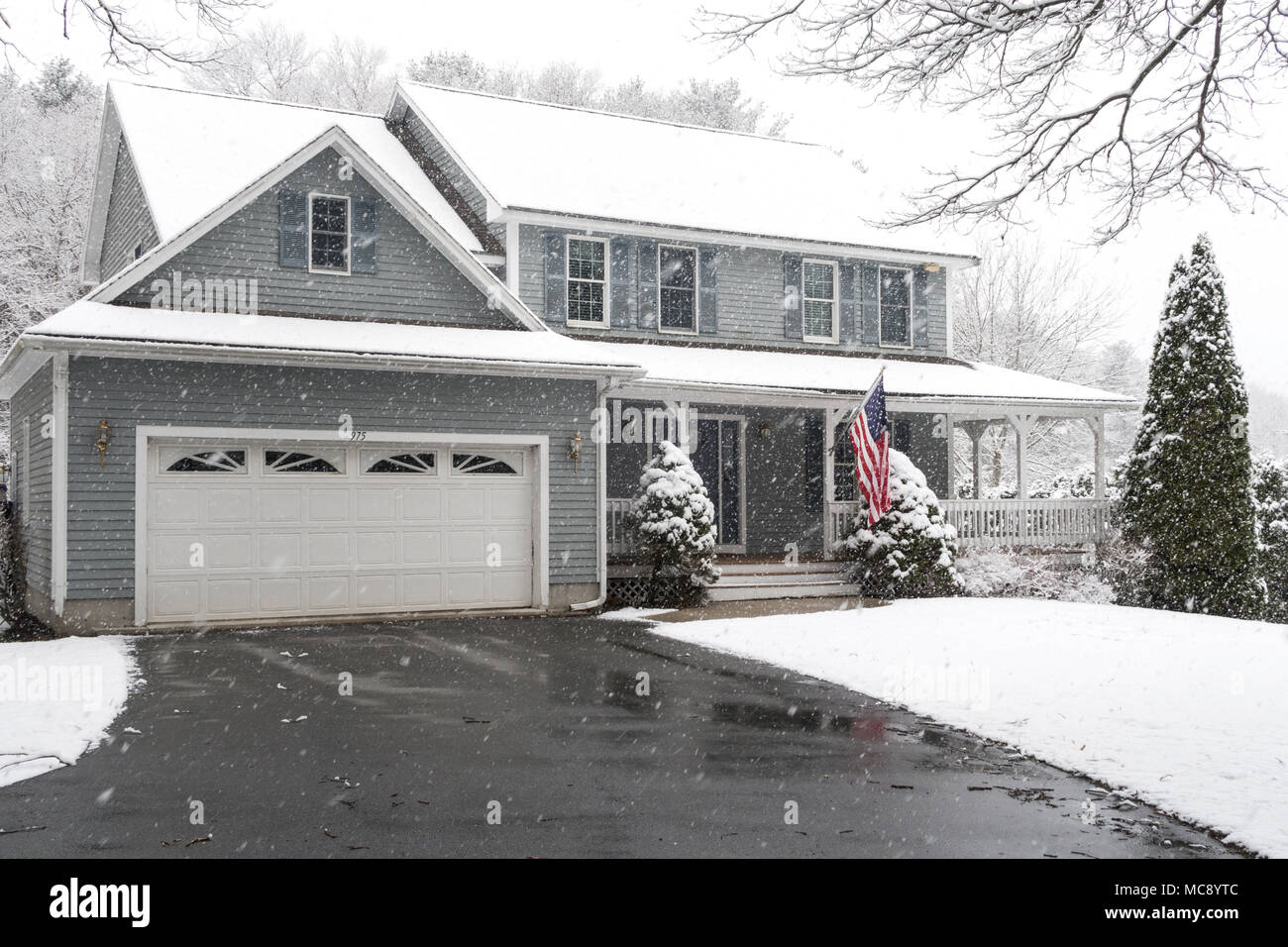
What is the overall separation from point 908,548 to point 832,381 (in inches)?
136

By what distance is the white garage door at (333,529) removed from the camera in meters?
13.2

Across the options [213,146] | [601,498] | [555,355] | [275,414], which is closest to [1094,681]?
[601,498]

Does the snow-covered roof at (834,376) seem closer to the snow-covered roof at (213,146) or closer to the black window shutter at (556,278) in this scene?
the black window shutter at (556,278)

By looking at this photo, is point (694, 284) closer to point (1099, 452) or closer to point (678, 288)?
point (678, 288)

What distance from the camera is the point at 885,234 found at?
845 inches

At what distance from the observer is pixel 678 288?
19.6 metres

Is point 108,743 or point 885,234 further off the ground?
point 885,234

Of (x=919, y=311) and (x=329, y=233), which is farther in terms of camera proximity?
(x=919, y=311)

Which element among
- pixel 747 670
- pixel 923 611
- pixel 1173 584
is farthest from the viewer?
pixel 1173 584

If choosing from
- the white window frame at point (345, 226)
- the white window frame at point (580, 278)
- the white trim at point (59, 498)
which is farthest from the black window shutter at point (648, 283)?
the white trim at point (59, 498)

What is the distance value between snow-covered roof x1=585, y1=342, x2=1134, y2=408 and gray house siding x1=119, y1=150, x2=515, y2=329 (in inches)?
105
